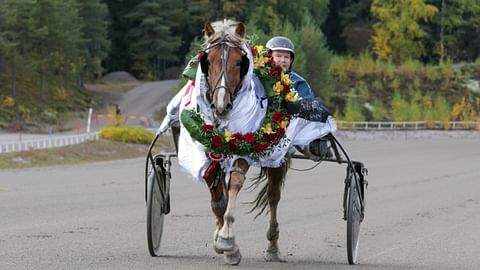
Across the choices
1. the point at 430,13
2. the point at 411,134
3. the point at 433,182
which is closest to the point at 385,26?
the point at 430,13

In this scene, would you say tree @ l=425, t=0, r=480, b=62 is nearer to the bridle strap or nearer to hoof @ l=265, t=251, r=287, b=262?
hoof @ l=265, t=251, r=287, b=262

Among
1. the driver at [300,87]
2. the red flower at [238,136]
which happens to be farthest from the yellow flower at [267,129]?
the driver at [300,87]

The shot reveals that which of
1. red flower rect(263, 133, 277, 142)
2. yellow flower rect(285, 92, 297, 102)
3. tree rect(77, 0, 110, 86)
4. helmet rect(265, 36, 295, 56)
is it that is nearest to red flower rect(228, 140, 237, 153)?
red flower rect(263, 133, 277, 142)

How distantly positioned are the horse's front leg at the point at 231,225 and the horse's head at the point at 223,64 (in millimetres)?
499

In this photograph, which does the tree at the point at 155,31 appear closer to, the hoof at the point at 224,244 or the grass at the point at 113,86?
the grass at the point at 113,86

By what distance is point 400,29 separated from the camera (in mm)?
72125

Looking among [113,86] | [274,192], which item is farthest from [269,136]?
[113,86]

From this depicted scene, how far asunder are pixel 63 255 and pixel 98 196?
8.02 m

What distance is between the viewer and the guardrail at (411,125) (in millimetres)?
50062

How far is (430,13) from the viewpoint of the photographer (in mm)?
72062

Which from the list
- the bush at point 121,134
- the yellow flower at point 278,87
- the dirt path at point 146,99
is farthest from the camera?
the dirt path at point 146,99

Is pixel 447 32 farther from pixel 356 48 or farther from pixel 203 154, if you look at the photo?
pixel 203 154

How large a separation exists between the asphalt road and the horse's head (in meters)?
1.37

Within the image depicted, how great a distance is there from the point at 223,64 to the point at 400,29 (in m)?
65.6
